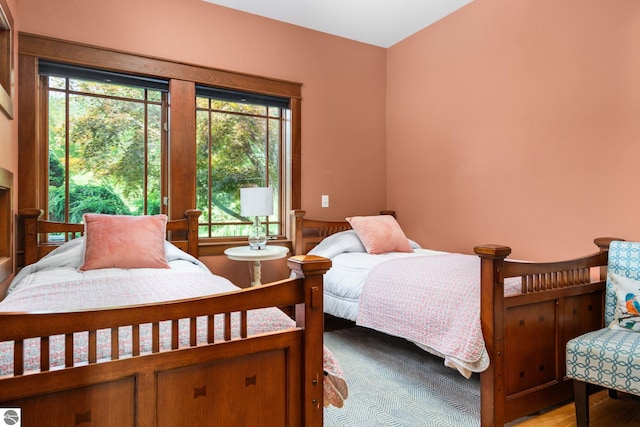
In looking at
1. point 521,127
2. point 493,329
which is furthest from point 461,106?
point 493,329

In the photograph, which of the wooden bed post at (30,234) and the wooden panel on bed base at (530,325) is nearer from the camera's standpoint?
the wooden panel on bed base at (530,325)

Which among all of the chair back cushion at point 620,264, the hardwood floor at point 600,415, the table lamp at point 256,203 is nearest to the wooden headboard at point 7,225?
the table lamp at point 256,203

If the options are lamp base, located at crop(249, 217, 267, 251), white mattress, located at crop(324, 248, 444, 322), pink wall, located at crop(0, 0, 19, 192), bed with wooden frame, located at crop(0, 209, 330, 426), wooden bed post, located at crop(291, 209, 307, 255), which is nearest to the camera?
bed with wooden frame, located at crop(0, 209, 330, 426)

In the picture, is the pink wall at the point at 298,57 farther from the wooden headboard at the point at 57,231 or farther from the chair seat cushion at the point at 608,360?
the chair seat cushion at the point at 608,360

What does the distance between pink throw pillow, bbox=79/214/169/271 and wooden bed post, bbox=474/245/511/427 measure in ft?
6.02

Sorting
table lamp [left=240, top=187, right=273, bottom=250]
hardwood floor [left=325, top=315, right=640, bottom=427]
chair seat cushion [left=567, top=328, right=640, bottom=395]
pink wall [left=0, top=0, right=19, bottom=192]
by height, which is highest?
pink wall [left=0, top=0, right=19, bottom=192]

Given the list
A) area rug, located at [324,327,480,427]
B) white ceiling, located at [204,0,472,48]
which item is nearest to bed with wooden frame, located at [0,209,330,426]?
area rug, located at [324,327,480,427]

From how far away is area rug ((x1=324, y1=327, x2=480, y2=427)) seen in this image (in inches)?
72.4

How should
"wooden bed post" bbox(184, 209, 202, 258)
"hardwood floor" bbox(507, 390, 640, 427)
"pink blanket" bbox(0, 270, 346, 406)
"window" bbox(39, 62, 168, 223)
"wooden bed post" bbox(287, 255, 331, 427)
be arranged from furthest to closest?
"wooden bed post" bbox(184, 209, 202, 258), "window" bbox(39, 62, 168, 223), "hardwood floor" bbox(507, 390, 640, 427), "wooden bed post" bbox(287, 255, 331, 427), "pink blanket" bbox(0, 270, 346, 406)

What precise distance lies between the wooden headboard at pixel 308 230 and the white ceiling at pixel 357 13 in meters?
1.71

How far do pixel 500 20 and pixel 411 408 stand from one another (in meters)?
2.81

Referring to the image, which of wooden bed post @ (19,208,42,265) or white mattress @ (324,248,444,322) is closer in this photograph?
wooden bed post @ (19,208,42,265)

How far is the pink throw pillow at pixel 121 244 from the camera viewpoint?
7.57ft

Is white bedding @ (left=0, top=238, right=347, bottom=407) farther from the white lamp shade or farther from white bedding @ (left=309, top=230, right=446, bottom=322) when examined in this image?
white bedding @ (left=309, top=230, right=446, bottom=322)
